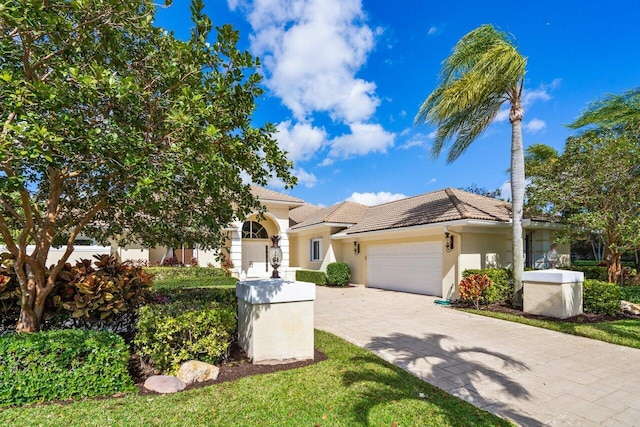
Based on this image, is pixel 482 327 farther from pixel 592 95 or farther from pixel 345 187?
pixel 345 187

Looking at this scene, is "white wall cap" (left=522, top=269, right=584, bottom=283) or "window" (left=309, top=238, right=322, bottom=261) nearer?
"white wall cap" (left=522, top=269, right=584, bottom=283)

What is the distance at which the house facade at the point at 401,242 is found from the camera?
14.2m

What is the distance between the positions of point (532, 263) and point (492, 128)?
7373 mm

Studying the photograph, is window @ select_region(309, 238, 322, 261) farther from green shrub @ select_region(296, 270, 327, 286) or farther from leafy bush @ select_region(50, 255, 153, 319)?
leafy bush @ select_region(50, 255, 153, 319)

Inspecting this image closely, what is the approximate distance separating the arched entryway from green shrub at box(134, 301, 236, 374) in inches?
752

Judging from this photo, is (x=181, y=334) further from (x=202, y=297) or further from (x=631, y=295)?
(x=631, y=295)

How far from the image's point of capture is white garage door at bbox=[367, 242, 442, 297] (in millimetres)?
15289

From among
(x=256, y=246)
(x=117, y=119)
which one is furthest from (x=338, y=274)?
(x=117, y=119)

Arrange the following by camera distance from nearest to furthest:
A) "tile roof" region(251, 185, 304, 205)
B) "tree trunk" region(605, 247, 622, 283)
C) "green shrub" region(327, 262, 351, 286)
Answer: "tree trunk" region(605, 247, 622, 283) → "green shrub" region(327, 262, 351, 286) → "tile roof" region(251, 185, 304, 205)

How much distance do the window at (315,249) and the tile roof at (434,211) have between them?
330 cm

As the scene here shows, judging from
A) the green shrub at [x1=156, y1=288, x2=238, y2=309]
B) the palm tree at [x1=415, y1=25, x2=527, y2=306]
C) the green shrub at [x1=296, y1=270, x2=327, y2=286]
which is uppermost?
the palm tree at [x1=415, y1=25, x2=527, y2=306]

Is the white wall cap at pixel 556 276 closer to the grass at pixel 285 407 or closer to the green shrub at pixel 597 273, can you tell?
the green shrub at pixel 597 273

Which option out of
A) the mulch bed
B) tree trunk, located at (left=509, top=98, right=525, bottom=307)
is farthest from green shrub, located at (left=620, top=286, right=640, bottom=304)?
the mulch bed

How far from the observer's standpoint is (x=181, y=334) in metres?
5.55
